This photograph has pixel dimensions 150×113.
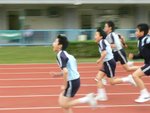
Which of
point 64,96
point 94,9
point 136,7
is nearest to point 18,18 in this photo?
point 94,9

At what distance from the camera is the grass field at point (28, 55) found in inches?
723

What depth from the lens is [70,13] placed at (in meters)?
29.2

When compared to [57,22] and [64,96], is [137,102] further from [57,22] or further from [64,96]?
[57,22]

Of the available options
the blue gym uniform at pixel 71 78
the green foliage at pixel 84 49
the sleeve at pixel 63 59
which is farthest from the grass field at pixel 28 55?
the sleeve at pixel 63 59

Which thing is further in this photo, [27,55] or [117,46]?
[27,55]

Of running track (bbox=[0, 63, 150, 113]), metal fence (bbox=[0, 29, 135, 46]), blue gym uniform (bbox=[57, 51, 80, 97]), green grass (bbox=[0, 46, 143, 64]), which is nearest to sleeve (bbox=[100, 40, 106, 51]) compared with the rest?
running track (bbox=[0, 63, 150, 113])

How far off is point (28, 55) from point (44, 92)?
34.6ft

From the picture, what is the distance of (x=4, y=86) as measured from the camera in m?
11.3

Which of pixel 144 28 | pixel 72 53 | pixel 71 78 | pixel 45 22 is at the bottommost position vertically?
pixel 72 53

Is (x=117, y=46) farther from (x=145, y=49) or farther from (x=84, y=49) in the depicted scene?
(x=84, y=49)

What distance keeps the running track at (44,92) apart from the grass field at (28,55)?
2948 millimetres

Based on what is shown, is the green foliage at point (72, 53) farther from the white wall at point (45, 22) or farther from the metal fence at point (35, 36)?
the white wall at point (45, 22)

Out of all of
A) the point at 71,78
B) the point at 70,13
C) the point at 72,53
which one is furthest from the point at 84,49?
the point at 71,78

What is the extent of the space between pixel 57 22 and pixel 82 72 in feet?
51.2
